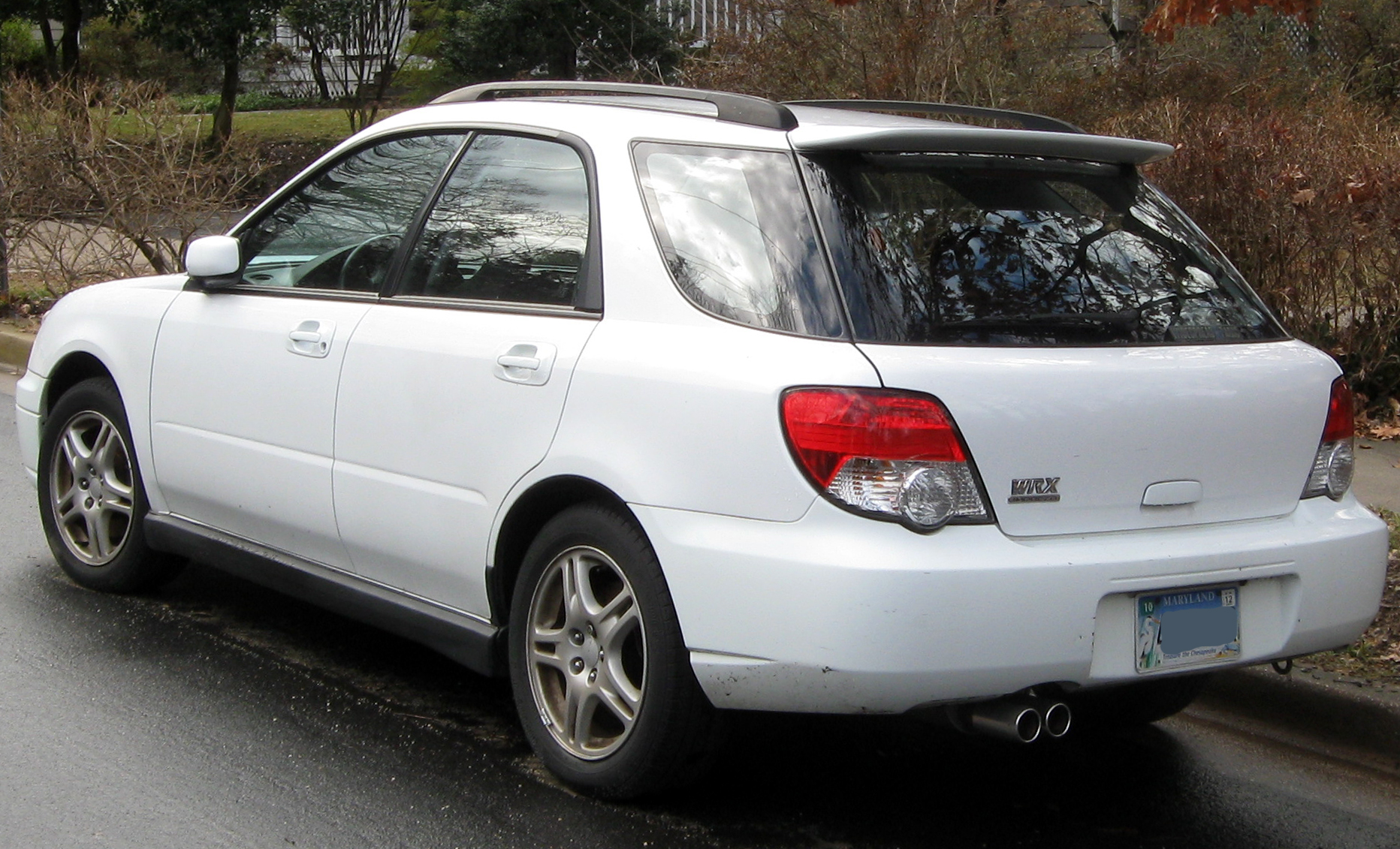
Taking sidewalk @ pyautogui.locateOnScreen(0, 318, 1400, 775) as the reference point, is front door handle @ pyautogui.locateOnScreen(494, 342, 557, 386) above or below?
above

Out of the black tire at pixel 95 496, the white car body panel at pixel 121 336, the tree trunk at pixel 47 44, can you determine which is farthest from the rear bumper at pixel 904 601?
the tree trunk at pixel 47 44

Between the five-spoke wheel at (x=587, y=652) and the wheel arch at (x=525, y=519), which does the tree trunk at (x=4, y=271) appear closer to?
the wheel arch at (x=525, y=519)

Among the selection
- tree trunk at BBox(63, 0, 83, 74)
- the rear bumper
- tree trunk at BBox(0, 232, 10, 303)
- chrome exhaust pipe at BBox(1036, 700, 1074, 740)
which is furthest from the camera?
tree trunk at BBox(63, 0, 83, 74)

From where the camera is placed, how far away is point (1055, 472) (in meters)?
3.35

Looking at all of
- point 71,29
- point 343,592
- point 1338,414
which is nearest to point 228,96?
point 71,29

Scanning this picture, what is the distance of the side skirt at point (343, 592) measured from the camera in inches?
160

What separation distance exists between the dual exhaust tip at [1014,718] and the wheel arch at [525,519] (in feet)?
2.91

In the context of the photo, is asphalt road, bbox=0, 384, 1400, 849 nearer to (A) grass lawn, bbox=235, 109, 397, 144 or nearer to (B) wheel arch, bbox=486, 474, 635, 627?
(B) wheel arch, bbox=486, 474, 635, 627

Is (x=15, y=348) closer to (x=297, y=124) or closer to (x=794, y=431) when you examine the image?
(x=794, y=431)

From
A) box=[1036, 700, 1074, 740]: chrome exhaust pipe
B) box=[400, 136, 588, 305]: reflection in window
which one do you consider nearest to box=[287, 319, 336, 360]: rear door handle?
box=[400, 136, 588, 305]: reflection in window

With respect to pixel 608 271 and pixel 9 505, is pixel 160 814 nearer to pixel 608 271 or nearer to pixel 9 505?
pixel 608 271

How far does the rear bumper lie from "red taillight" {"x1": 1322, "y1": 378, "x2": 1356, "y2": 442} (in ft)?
1.43

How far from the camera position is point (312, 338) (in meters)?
4.52

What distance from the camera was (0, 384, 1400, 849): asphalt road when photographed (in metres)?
3.71
